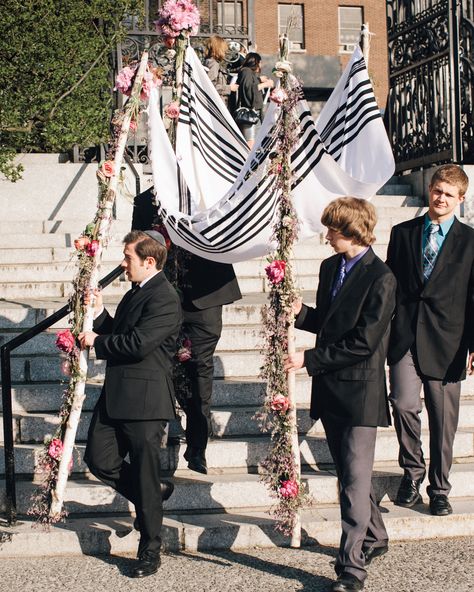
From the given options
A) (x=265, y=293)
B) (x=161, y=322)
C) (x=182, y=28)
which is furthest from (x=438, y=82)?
(x=161, y=322)

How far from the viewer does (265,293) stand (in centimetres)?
948

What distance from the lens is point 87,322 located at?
5742 millimetres

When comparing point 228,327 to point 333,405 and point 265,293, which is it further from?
point 333,405

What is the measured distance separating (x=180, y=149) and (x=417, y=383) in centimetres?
227

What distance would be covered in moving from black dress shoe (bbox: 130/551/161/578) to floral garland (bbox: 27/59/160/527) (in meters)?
0.60

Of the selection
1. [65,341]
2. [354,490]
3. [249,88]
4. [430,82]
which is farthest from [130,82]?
[430,82]

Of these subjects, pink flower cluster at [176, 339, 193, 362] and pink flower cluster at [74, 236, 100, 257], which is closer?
pink flower cluster at [74, 236, 100, 257]

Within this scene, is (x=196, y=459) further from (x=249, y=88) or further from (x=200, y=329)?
(x=249, y=88)

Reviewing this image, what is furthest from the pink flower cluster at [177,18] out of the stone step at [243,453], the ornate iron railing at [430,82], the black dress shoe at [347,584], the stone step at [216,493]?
the ornate iron railing at [430,82]

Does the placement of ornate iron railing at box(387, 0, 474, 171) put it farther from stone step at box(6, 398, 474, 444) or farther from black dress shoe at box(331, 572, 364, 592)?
black dress shoe at box(331, 572, 364, 592)

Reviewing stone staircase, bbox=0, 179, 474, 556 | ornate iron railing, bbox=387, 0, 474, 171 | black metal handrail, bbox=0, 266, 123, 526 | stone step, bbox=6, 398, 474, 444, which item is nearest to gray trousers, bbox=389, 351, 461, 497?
stone staircase, bbox=0, 179, 474, 556

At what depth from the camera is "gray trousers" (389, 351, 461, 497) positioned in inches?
232

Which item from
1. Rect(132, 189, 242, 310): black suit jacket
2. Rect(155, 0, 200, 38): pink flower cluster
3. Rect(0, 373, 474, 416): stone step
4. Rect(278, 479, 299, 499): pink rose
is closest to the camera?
Rect(278, 479, 299, 499): pink rose

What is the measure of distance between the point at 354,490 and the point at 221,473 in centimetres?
162
